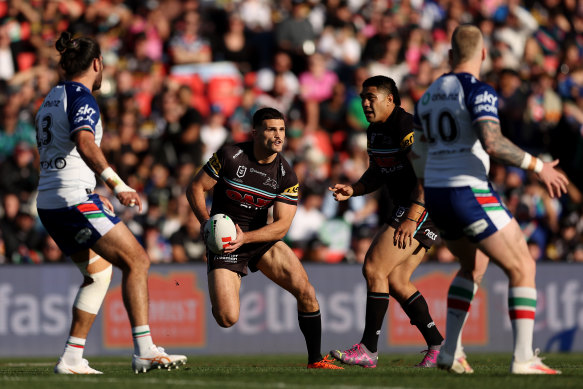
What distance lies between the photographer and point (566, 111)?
18.1 m

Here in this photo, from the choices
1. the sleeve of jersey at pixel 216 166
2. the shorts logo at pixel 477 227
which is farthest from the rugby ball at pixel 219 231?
the shorts logo at pixel 477 227

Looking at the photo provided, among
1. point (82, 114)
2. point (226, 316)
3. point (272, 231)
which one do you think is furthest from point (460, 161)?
point (226, 316)

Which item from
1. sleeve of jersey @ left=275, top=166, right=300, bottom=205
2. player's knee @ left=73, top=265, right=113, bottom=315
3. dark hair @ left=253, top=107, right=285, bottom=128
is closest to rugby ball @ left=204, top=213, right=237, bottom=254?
sleeve of jersey @ left=275, top=166, right=300, bottom=205

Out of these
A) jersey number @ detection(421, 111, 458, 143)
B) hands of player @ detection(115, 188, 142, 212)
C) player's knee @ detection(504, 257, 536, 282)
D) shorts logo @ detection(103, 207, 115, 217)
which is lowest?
player's knee @ detection(504, 257, 536, 282)

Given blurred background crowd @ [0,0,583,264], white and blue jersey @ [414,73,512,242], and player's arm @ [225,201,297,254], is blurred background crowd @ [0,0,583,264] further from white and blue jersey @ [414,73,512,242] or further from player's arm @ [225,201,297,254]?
white and blue jersey @ [414,73,512,242]

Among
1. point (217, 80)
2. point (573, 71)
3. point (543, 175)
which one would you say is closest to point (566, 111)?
point (573, 71)

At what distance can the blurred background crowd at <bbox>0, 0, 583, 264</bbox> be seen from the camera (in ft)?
53.1

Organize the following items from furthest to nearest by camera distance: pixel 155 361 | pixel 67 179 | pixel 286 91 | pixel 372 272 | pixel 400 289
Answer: pixel 286 91
pixel 400 289
pixel 372 272
pixel 67 179
pixel 155 361

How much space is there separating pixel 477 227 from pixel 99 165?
302 centimetres

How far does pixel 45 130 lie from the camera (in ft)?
28.1

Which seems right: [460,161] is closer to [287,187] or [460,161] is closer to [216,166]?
[287,187]

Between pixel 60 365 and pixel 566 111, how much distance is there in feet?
39.3

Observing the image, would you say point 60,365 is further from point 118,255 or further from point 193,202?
point 193,202

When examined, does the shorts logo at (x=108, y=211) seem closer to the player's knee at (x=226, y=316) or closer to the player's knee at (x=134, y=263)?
the player's knee at (x=134, y=263)
